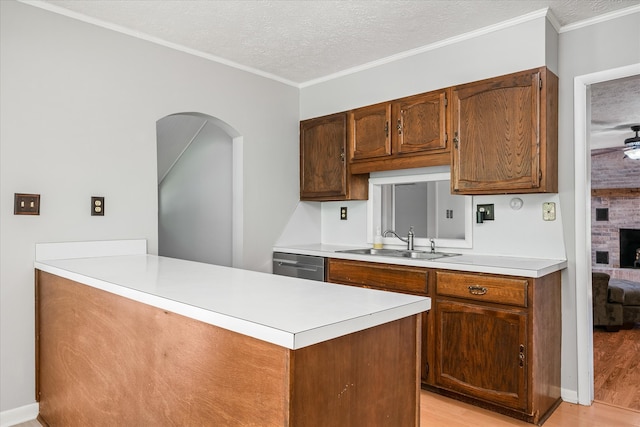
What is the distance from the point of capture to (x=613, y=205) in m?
7.43

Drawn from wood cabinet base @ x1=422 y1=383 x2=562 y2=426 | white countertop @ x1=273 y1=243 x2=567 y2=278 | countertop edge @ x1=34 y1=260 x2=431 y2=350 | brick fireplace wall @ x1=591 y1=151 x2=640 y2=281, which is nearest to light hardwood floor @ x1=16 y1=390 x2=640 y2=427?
wood cabinet base @ x1=422 y1=383 x2=562 y2=426

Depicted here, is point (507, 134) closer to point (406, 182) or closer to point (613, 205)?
point (406, 182)

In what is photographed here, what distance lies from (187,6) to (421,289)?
2277mm

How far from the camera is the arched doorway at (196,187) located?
4359 mm

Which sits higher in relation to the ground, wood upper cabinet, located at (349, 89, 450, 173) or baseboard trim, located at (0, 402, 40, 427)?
wood upper cabinet, located at (349, 89, 450, 173)

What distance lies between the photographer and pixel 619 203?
7.37m

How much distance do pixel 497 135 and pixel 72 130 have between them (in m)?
2.66

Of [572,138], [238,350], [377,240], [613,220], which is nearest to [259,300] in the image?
[238,350]

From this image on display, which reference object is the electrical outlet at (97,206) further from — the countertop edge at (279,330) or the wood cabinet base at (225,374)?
the countertop edge at (279,330)

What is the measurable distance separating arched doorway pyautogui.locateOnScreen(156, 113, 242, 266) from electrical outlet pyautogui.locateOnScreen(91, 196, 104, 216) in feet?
5.18

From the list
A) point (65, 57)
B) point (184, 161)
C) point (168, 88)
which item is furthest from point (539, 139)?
point (184, 161)

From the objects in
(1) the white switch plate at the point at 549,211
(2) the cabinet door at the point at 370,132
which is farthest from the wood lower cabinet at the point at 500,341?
(2) the cabinet door at the point at 370,132

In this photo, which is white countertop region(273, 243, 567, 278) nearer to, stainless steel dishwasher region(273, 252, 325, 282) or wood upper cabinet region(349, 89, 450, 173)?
stainless steel dishwasher region(273, 252, 325, 282)

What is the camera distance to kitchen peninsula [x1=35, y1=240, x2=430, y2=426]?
99cm
